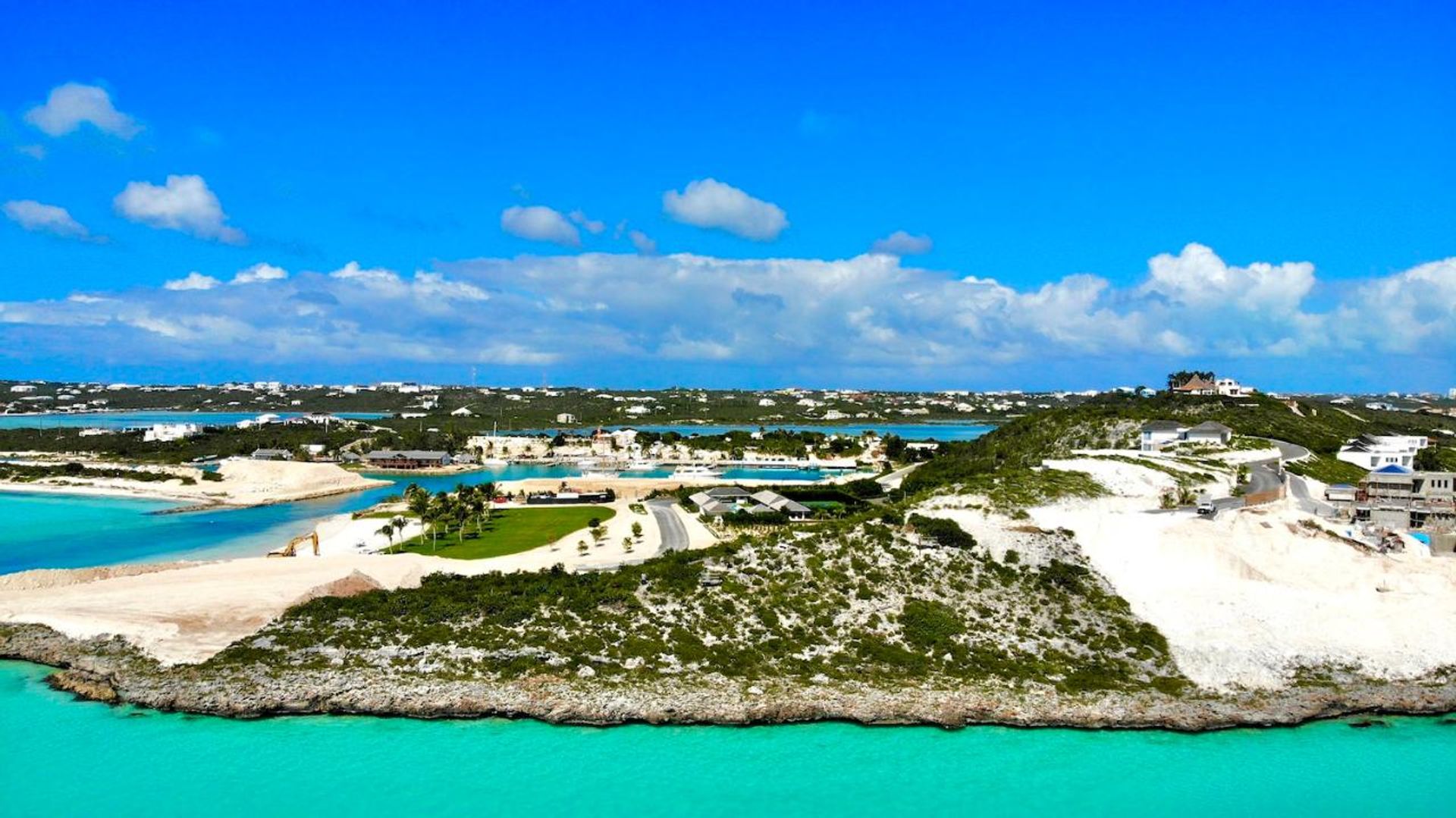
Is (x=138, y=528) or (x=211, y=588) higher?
(x=211, y=588)

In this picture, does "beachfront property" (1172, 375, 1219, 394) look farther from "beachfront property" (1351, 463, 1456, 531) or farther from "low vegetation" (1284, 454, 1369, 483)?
"beachfront property" (1351, 463, 1456, 531)

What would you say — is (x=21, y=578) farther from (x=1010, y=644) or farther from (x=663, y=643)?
(x=1010, y=644)

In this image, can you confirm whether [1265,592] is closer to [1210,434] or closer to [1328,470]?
[1328,470]

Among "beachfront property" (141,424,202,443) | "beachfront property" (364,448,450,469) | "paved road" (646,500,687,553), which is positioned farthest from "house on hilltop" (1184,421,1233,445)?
"beachfront property" (141,424,202,443)

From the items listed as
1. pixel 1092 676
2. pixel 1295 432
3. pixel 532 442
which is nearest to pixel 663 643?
pixel 1092 676

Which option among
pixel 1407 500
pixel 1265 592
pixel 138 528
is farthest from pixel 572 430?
pixel 1265 592

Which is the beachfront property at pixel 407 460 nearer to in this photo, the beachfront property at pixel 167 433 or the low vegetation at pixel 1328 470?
the beachfront property at pixel 167 433
